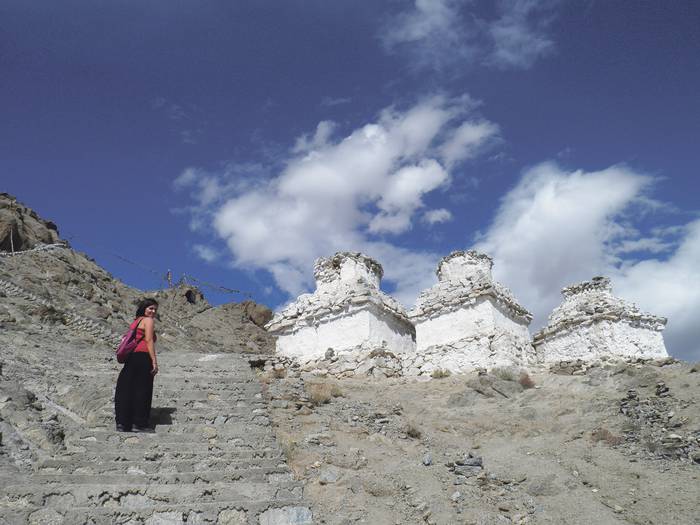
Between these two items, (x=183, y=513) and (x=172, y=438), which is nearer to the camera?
(x=183, y=513)

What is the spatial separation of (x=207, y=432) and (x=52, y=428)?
101 inches

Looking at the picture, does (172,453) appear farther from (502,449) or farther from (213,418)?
(502,449)

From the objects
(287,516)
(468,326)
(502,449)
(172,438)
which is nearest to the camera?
(287,516)

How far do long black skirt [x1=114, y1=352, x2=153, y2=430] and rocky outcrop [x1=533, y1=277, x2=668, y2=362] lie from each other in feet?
55.5

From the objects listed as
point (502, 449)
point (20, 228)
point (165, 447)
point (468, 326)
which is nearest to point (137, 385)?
point (165, 447)

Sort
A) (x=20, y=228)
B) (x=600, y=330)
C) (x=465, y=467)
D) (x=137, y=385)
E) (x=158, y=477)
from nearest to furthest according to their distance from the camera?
1. (x=158, y=477)
2. (x=137, y=385)
3. (x=465, y=467)
4. (x=600, y=330)
5. (x=20, y=228)

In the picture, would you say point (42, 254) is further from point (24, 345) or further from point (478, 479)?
point (478, 479)

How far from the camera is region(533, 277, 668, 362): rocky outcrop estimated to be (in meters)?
20.9

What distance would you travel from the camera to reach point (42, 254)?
1433 inches

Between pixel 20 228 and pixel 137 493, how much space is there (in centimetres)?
3804

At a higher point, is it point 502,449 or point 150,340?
point 150,340

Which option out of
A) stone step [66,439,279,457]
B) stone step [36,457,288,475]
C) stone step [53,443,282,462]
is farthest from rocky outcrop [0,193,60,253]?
stone step [36,457,288,475]

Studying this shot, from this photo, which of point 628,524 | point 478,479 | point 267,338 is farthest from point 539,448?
point 267,338

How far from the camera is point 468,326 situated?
20.0m
